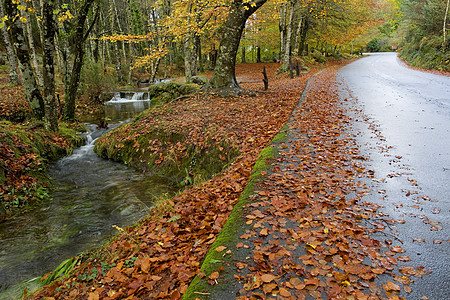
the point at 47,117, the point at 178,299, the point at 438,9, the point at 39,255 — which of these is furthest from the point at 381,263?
the point at 438,9

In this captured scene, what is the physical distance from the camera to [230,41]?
1053cm

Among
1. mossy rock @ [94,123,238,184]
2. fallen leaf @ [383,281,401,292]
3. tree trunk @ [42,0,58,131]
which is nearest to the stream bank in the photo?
mossy rock @ [94,123,238,184]

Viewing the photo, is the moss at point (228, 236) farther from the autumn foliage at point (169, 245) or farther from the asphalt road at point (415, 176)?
the asphalt road at point (415, 176)

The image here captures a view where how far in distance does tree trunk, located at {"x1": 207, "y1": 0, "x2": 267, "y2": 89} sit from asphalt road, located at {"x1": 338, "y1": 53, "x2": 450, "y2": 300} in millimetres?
5558

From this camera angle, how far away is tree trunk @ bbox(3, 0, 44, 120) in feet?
25.1

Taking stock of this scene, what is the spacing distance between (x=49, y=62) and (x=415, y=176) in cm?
1062

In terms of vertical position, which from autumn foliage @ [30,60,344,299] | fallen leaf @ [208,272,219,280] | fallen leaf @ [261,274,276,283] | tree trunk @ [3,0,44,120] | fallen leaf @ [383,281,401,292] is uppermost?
tree trunk @ [3,0,44,120]

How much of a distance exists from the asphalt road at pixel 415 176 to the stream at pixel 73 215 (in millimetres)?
4446

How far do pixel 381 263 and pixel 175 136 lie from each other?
644 centimetres

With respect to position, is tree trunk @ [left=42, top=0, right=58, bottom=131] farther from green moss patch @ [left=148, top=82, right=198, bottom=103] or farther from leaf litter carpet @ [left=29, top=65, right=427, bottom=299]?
leaf litter carpet @ [left=29, top=65, right=427, bottom=299]

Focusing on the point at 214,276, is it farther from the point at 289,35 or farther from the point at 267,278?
the point at 289,35

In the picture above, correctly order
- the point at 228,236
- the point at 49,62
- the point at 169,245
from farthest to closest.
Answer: the point at 49,62
the point at 169,245
the point at 228,236

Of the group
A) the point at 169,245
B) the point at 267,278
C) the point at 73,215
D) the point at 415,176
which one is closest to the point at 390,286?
the point at 267,278

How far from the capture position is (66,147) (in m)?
8.86
